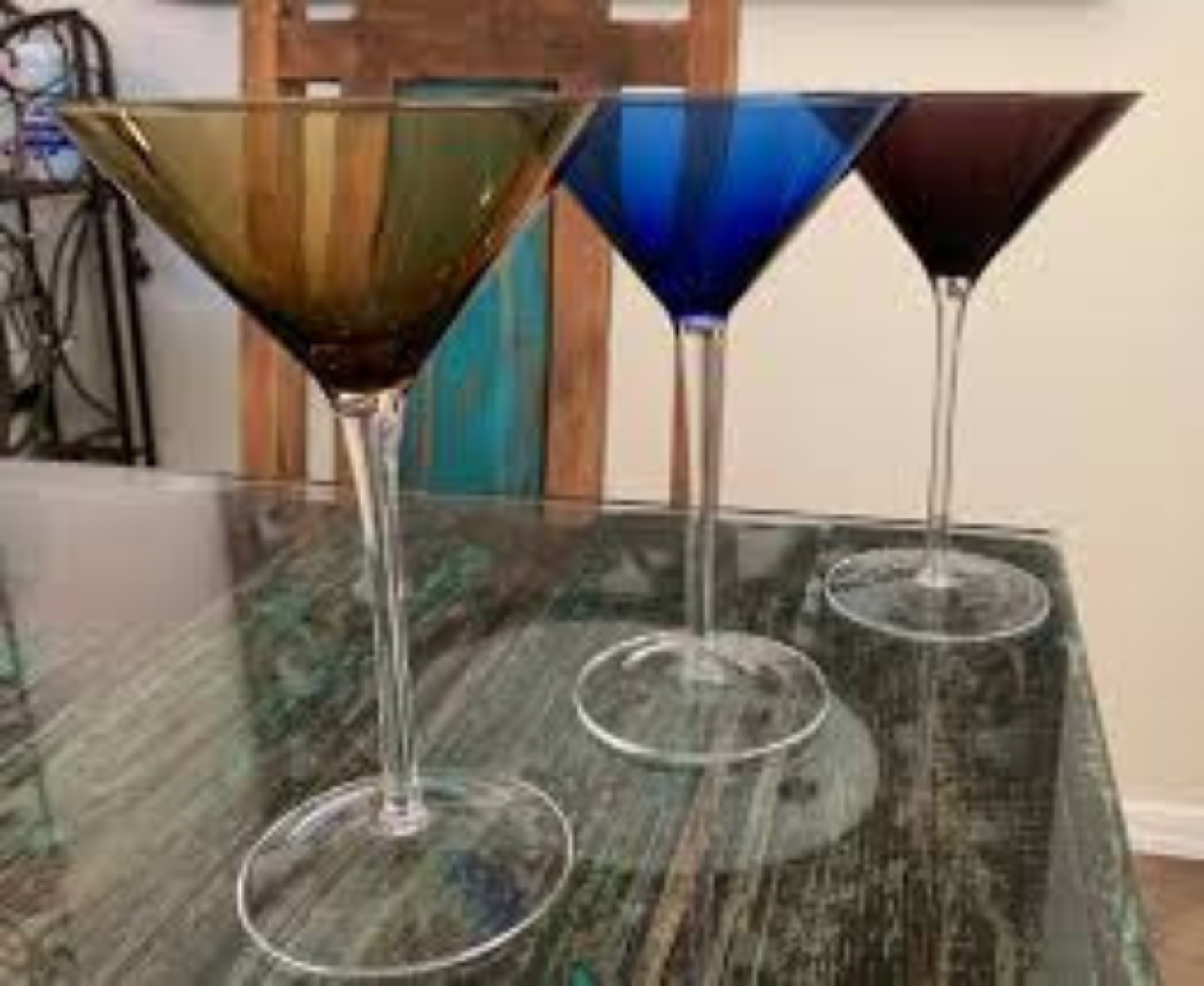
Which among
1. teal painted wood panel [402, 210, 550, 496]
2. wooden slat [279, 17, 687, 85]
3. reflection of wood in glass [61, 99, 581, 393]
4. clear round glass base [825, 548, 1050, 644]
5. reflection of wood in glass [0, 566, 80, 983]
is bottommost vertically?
reflection of wood in glass [0, 566, 80, 983]

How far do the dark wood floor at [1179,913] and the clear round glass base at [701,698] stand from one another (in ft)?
3.21

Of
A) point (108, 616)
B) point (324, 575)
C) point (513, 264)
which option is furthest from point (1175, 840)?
point (108, 616)

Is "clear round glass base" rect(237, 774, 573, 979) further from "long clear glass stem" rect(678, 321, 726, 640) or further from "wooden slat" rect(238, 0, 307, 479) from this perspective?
"wooden slat" rect(238, 0, 307, 479)

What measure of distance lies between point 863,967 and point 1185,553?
131 cm

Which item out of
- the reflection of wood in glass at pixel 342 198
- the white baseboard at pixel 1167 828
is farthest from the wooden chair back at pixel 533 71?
the white baseboard at pixel 1167 828

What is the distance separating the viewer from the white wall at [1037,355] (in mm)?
1530

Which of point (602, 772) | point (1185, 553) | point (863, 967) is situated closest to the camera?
point (863, 967)

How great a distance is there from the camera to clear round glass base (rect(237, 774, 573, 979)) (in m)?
0.50

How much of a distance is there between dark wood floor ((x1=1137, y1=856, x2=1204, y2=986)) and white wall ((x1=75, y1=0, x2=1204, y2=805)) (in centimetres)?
8

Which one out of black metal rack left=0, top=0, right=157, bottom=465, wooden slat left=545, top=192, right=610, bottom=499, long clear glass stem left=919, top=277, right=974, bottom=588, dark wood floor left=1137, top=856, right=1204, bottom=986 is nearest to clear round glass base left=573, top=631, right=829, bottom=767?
long clear glass stem left=919, top=277, right=974, bottom=588

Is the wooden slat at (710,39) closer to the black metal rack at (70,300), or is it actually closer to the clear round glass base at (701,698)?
the clear round glass base at (701,698)

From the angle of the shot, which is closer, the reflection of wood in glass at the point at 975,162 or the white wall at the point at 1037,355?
the reflection of wood in glass at the point at 975,162

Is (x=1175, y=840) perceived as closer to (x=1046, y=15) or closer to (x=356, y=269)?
(x=1046, y=15)

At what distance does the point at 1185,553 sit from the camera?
5.41 feet
